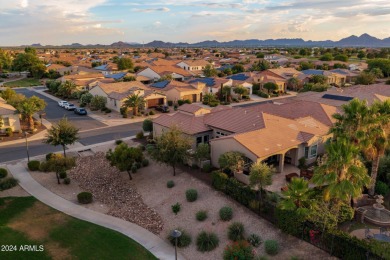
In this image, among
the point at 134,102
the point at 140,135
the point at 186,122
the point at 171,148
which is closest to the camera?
the point at 171,148

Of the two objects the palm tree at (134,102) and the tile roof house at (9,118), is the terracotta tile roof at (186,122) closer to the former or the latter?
the palm tree at (134,102)

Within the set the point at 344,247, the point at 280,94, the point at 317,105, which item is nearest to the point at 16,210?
the point at 344,247

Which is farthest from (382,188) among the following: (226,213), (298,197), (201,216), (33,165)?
(33,165)

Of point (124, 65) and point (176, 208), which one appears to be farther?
point (124, 65)

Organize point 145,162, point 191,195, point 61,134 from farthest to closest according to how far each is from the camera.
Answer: point 145,162, point 61,134, point 191,195

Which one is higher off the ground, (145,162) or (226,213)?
(145,162)

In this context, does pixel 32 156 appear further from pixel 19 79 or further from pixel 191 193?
pixel 19 79

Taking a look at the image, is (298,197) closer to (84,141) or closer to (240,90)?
(84,141)
